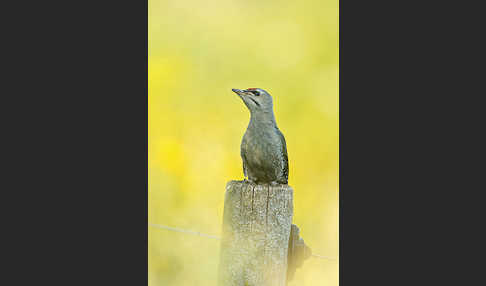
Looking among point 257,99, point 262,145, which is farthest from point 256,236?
point 257,99

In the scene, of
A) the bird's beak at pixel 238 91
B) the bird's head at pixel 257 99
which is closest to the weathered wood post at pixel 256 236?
the bird's head at pixel 257 99

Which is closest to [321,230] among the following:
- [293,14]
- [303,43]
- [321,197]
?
[321,197]

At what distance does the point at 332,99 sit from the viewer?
453cm

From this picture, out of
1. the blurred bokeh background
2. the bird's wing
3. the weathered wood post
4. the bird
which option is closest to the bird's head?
the bird

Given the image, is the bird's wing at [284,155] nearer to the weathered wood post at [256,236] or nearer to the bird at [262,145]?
the bird at [262,145]

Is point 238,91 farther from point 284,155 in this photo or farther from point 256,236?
point 256,236

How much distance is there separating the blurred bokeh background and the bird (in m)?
0.18

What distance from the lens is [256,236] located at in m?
3.84

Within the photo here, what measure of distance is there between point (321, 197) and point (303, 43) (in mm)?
1526

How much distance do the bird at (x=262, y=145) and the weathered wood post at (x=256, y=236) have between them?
472 mm

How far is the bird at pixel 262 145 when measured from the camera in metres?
4.36

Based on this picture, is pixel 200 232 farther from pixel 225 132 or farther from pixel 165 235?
pixel 225 132

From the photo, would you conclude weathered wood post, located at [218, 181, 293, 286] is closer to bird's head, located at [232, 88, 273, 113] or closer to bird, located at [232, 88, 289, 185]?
bird, located at [232, 88, 289, 185]

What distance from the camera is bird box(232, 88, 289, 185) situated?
14.3ft
